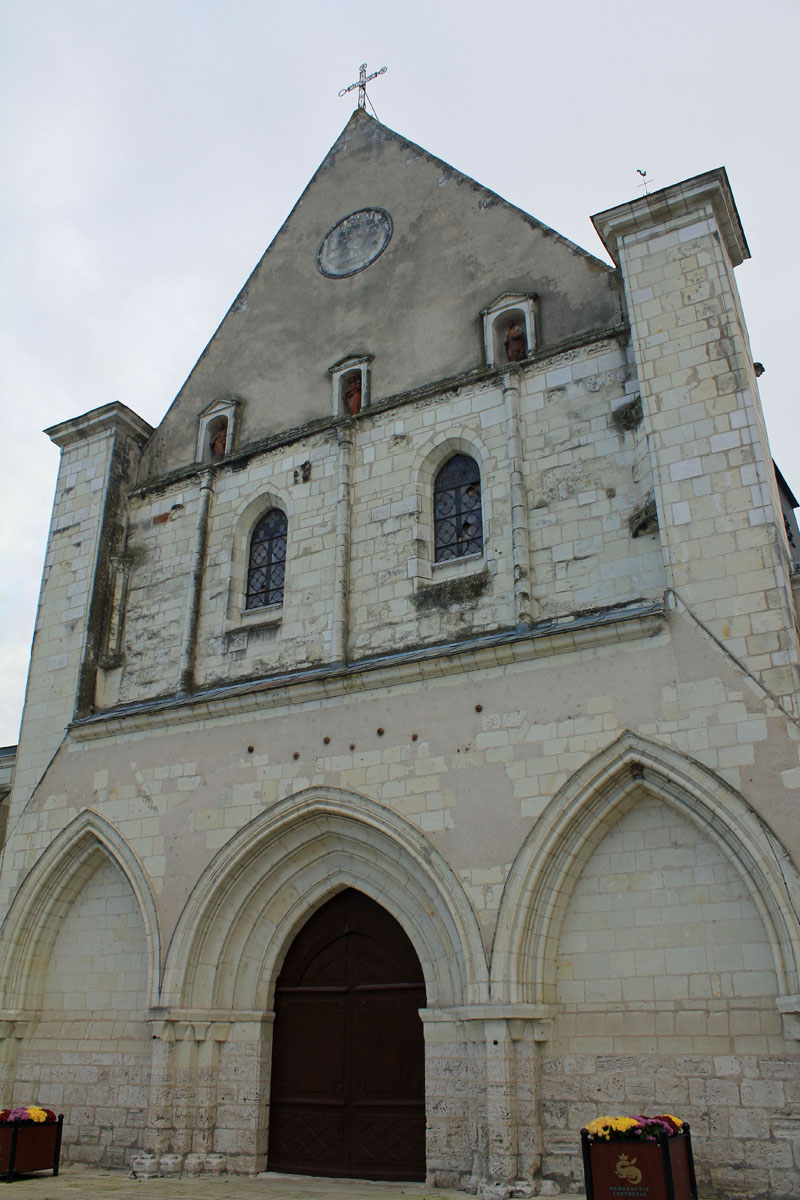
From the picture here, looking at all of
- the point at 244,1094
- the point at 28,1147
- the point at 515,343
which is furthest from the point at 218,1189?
the point at 515,343

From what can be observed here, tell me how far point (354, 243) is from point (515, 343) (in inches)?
120

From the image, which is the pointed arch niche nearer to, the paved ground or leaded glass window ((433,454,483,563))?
the paved ground

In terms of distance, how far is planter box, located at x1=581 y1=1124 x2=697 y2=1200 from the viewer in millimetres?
6094

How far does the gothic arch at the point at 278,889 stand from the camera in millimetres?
8820

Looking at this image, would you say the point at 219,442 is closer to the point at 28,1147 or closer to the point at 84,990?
the point at 84,990

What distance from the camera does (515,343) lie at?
10523 millimetres

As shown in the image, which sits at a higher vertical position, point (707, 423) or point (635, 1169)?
point (707, 423)

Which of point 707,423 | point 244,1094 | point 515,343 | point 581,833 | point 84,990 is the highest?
point 515,343

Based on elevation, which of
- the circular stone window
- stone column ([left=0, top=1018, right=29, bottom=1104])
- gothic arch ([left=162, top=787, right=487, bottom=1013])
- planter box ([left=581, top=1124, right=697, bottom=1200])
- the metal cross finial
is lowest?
planter box ([left=581, top=1124, right=697, bottom=1200])

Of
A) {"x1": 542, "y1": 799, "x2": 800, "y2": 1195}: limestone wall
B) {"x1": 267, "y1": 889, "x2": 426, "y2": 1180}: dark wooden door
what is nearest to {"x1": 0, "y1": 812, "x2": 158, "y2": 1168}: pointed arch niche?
{"x1": 267, "y1": 889, "x2": 426, "y2": 1180}: dark wooden door

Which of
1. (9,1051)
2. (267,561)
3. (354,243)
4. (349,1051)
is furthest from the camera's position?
(354,243)

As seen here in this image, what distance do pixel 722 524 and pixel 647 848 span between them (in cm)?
266

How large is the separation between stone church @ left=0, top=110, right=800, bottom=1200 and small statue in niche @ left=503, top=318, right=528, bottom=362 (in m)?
0.05

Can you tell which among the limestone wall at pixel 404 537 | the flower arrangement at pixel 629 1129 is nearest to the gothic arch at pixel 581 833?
the flower arrangement at pixel 629 1129
